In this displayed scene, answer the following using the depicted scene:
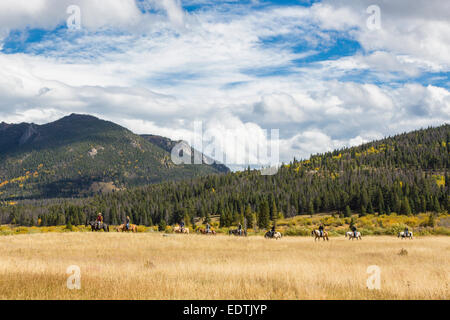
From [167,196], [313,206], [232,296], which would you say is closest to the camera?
[232,296]

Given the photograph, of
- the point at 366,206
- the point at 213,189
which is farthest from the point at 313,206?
the point at 213,189

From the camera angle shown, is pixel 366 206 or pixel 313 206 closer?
pixel 366 206

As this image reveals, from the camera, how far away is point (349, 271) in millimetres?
16203

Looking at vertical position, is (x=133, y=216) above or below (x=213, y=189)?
below
